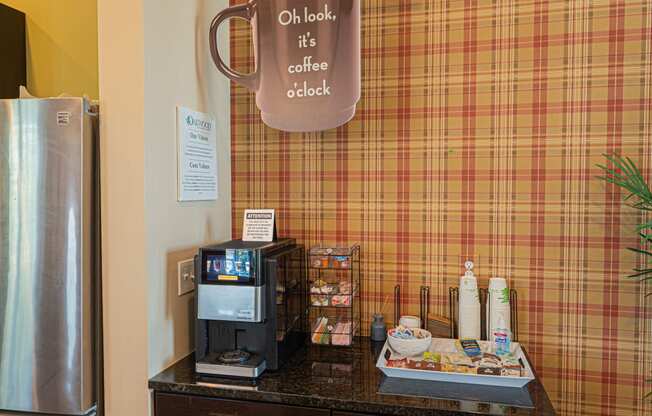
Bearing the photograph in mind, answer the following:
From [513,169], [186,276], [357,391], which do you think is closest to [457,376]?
[357,391]

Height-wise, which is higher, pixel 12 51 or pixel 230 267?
pixel 12 51

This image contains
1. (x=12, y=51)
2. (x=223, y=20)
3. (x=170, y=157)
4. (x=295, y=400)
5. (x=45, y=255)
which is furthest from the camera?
(x=12, y=51)

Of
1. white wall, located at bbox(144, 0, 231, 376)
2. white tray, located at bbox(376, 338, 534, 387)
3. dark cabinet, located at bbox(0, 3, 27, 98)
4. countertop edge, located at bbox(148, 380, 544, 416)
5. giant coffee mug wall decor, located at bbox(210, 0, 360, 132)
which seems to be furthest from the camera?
dark cabinet, located at bbox(0, 3, 27, 98)

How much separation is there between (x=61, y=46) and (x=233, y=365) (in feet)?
5.65

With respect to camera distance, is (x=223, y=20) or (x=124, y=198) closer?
(x=124, y=198)

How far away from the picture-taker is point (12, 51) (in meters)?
2.08

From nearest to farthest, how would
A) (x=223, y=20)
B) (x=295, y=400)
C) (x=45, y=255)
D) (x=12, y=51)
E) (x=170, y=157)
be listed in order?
(x=295, y=400)
(x=45, y=255)
(x=170, y=157)
(x=223, y=20)
(x=12, y=51)

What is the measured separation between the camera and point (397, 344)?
1510 mm

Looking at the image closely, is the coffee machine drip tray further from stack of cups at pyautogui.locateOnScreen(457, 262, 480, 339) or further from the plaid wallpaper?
stack of cups at pyautogui.locateOnScreen(457, 262, 480, 339)

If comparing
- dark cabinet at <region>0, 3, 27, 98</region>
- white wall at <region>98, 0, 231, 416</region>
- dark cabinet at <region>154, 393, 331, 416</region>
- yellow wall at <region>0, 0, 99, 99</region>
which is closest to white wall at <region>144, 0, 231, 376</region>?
white wall at <region>98, 0, 231, 416</region>

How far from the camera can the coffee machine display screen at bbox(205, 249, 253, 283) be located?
1471 mm

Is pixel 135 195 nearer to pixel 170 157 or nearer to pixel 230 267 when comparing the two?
pixel 170 157

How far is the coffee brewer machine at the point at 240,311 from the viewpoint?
4.77 feet

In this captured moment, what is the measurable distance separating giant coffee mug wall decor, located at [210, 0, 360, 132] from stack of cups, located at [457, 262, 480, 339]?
0.80m
